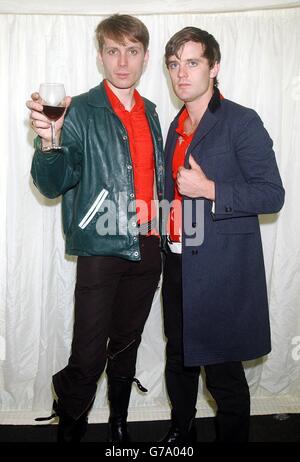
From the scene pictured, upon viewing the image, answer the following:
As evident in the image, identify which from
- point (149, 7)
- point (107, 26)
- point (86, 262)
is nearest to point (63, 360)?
point (86, 262)

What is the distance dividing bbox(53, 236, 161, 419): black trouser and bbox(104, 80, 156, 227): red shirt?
15 centimetres

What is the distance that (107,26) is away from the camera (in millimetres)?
1837

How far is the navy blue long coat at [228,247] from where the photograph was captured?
1684 millimetres

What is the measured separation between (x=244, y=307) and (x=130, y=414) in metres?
1.12

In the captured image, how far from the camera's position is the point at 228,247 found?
5.70 feet

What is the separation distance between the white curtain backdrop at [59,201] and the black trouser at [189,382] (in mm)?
433

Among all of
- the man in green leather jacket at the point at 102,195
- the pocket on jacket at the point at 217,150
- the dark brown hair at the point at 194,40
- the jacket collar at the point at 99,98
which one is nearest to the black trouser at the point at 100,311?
the man in green leather jacket at the point at 102,195

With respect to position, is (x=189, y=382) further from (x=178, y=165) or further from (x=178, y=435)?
Result: (x=178, y=165)

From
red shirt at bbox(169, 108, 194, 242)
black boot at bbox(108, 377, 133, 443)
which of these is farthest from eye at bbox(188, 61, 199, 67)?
black boot at bbox(108, 377, 133, 443)

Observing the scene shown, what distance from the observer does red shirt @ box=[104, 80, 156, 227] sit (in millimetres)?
1896

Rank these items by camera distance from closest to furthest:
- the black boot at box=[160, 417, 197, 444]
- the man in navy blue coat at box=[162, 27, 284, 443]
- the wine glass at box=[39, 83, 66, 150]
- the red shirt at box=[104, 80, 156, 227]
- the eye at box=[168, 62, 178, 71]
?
1. the wine glass at box=[39, 83, 66, 150]
2. the man in navy blue coat at box=[162, 27, 284, 443]
3. the eye at box=[168, 62, 178, 71]
4. the red shirt at box=[104, 80, 156, 227]
5. the black boot at box=[160, 417, 197, 444]

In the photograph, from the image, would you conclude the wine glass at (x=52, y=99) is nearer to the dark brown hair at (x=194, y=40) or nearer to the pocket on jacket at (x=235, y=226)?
the dark brown hair at (x=194, y=40)

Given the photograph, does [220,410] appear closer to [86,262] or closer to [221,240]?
[221,240]

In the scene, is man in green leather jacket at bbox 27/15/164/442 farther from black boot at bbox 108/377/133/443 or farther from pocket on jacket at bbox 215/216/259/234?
pocket on jacket at bbox 215/216/259/234
